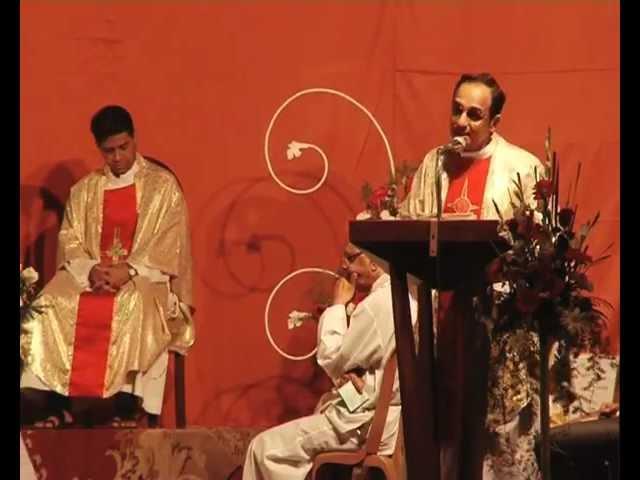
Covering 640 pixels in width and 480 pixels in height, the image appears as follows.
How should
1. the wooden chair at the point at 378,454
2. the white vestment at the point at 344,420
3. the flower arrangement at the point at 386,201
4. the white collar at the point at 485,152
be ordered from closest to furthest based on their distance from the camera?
the white collar at the point at 485,152 → the wooden chair at the point at 378,454 → the white vestment at the point at 344,420 → the flower arrangement at the point at 386,201

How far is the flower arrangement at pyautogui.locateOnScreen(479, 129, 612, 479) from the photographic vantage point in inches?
217

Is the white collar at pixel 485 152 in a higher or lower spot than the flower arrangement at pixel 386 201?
higher

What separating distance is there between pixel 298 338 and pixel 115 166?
141 centimetres

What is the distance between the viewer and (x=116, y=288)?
847 centimetres

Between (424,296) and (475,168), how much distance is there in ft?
5.17

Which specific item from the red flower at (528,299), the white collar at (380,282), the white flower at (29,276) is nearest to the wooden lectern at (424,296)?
the red flower at (528,299)

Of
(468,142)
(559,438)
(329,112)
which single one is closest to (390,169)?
(329,112)

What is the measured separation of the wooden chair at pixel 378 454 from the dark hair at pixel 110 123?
231 centimetres

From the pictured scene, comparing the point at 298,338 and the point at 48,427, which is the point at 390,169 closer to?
the point at 298,338

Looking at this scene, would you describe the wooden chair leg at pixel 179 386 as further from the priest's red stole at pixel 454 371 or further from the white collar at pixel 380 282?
the priest's red stole at pixel 454 371

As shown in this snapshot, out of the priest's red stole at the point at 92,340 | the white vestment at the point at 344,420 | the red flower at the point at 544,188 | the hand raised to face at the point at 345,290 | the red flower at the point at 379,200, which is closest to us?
the red flower at the point at 544,188

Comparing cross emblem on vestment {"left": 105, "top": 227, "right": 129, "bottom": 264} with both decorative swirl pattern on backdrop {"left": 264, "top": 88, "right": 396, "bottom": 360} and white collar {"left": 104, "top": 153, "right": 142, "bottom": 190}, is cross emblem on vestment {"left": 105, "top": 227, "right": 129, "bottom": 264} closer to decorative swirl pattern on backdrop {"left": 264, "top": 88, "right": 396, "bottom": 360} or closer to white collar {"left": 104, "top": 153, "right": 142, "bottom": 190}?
white collar {"left": 104, "top": 153, "right": 142, "bottom": 190}

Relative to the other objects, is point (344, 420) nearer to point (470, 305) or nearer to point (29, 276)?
point (29, 276)

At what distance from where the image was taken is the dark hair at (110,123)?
8.79 metres
